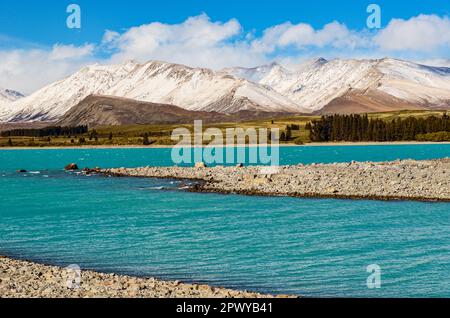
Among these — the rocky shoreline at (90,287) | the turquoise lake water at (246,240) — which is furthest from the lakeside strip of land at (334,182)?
the rocky shoreline at (90,287)

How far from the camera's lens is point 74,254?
35.7 m

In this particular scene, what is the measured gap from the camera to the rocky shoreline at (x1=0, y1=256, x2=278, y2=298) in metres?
24.2

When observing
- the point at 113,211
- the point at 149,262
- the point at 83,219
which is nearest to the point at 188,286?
the point at 149,262

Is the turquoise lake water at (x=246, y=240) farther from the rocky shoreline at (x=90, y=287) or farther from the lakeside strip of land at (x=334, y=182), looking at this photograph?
the lakeside strip of land at (x=334, y=182)

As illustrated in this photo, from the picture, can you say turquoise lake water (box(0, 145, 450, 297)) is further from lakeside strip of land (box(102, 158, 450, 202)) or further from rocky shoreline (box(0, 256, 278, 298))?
lakeside strip of land (box(102, 158, 450, 202))

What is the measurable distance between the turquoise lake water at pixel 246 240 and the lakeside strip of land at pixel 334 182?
3.72 m

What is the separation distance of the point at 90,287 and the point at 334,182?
4818 cm

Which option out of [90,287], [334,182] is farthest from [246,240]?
[334,182]

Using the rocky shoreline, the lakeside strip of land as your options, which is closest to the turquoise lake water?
the rocky shoreline

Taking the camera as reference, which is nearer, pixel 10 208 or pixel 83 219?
pixel 83 219

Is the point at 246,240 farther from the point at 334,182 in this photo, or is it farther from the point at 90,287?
the point at 334,182

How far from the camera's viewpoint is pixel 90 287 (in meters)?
25.7

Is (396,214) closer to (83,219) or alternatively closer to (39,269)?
(83,219)

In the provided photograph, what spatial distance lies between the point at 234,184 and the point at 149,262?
42547 millimetres
